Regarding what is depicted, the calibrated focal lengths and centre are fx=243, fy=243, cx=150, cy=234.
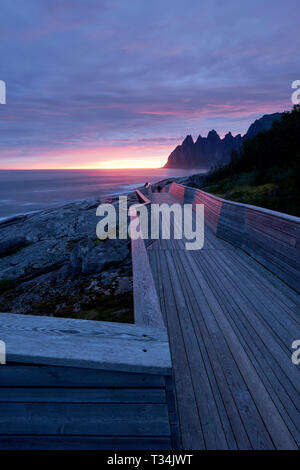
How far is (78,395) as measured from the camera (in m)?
1.25

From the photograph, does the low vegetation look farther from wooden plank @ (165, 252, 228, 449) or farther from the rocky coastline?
wooden plank @ (165, 252, 228, 449)

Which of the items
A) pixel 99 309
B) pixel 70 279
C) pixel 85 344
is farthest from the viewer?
pixel 70 279

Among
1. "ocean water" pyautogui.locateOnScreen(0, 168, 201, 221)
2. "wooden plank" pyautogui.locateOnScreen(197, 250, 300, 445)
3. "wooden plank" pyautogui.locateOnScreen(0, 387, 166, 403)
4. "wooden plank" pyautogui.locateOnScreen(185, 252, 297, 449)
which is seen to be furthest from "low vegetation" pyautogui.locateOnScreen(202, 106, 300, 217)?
"ocean water" pyautogui.locateOnScreen(0, 168, 201, 221)

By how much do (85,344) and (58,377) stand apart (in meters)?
0.20

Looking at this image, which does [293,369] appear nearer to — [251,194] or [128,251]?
[128,251]

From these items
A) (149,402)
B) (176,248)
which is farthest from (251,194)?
(149,402)

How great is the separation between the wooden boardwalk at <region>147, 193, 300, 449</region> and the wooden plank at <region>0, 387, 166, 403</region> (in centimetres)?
119

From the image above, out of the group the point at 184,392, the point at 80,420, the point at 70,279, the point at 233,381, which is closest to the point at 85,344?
the point at 80,420

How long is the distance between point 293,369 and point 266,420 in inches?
31.4

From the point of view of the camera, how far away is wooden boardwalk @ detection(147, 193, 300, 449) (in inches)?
82.7

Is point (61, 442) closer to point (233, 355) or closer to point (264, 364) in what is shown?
point (233, 355)

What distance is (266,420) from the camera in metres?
2.17
